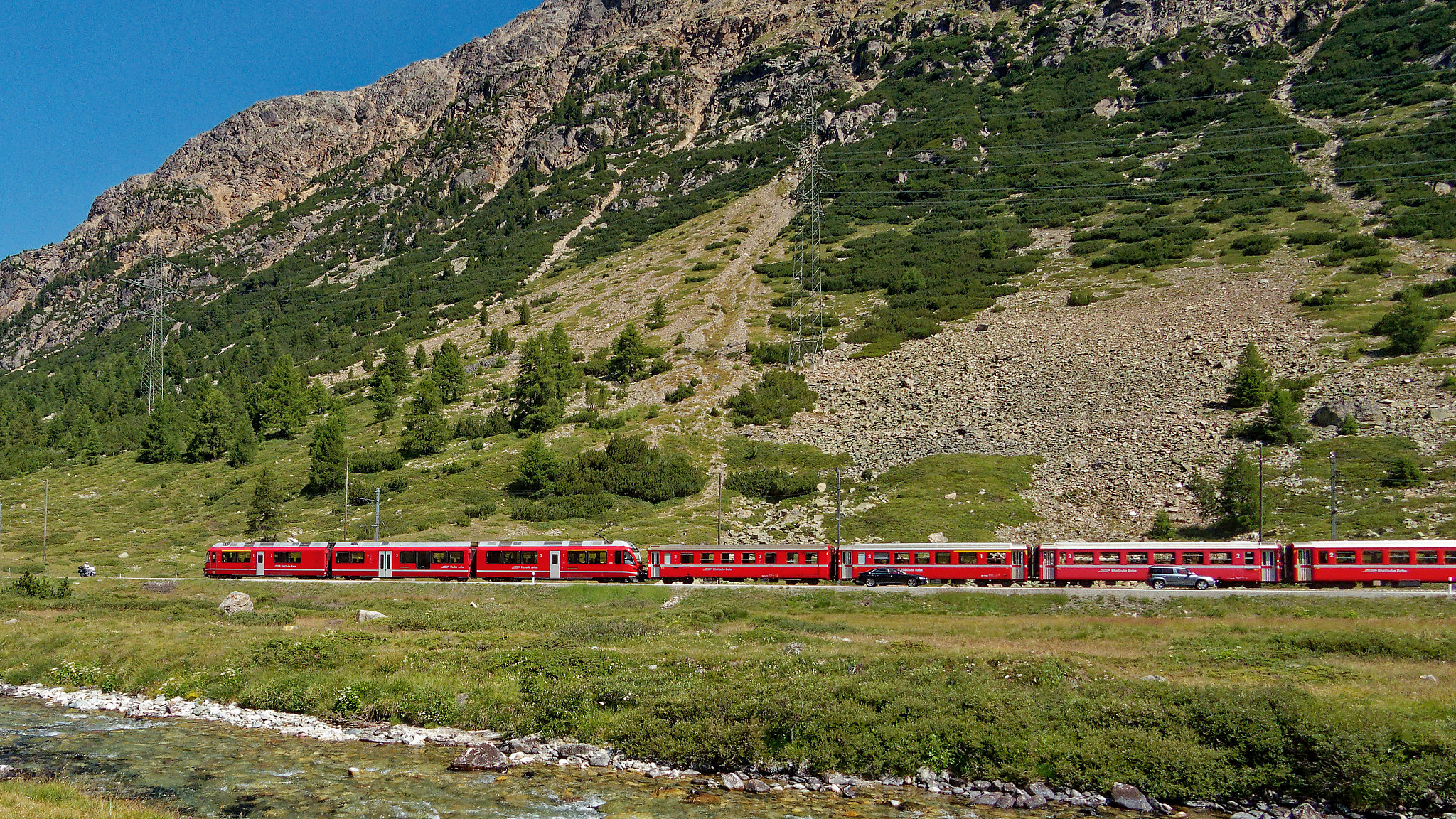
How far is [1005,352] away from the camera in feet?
294

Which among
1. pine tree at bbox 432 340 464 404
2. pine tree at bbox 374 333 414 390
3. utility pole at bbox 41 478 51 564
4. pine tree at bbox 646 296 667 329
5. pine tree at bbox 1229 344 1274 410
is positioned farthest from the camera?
pine tree at bbox 646 296 667 329

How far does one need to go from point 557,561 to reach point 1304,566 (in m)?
42.0

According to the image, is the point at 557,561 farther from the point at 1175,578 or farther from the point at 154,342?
the point at 154,342

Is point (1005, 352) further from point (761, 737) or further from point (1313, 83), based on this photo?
point (1313, 83)

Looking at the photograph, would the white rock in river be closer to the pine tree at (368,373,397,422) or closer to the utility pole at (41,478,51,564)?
the utility pole at (41,478,51,564)

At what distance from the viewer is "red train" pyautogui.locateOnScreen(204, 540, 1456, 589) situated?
43.5 m

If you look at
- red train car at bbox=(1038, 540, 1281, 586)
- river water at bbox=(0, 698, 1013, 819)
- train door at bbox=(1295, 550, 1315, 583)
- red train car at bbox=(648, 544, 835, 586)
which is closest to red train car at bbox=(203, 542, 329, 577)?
red train car at bbox=(648, 544, 835, 586)

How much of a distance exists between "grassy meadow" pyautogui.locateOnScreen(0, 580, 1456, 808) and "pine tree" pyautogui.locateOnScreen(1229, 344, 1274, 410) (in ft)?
120

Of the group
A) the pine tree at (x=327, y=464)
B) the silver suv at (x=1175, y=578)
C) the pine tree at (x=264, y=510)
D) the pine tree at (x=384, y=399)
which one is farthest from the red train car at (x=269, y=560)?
the silver suv at (x=1175, y=578)

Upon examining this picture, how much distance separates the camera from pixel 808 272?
126625mm

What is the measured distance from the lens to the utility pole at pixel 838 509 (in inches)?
2272

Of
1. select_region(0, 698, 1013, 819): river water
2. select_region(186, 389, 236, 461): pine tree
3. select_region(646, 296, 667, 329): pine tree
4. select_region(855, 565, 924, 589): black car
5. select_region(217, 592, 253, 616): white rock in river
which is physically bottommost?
select_region(0, 698, 1013, 819): river water

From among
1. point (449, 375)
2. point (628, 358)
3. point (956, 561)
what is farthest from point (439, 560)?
point (449, 375)

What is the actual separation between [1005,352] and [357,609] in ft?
230
